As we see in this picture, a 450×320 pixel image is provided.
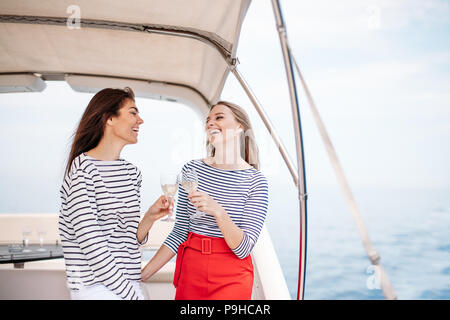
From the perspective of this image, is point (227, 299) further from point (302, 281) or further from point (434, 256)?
point (434, 256)

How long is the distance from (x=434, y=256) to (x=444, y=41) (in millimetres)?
21466

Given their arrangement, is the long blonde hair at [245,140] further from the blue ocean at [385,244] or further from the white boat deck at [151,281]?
the blue ocean at [385,244]

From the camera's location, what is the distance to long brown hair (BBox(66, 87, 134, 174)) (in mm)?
1649

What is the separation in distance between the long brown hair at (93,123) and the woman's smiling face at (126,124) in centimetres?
2

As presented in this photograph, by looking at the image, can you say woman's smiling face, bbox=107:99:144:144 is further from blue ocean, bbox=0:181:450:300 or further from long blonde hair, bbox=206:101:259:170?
blue ocean, bbox=0:181:450:300

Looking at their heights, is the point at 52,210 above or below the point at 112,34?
below

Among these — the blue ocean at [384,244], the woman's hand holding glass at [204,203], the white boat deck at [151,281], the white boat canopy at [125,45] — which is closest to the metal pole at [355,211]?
the woman's hand holding glass at [204,203]

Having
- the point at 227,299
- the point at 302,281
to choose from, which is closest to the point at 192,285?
the point at 227,299

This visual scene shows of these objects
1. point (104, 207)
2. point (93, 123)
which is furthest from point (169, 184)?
point (93, 123)

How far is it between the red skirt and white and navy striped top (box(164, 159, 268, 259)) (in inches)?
1.9

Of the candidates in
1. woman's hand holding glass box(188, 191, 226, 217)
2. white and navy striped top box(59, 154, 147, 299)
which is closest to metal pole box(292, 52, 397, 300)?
woman's hand holding glass box(188, 191, 226, 217)

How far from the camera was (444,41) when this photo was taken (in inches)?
1221

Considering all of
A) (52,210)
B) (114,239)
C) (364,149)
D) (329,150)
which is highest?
(364,149)

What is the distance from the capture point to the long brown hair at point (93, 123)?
5.41 feet
